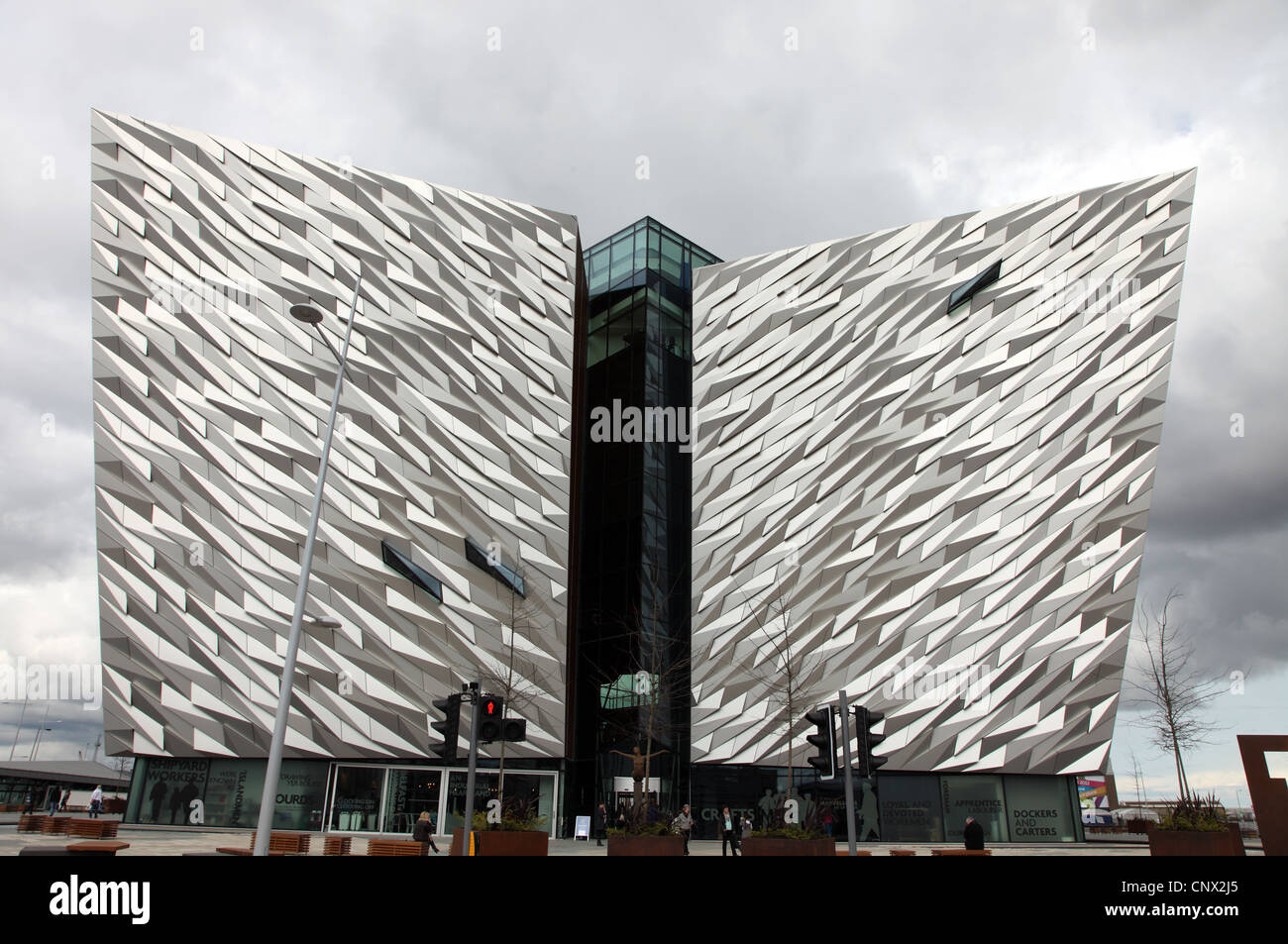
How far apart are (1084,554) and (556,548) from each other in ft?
68.3

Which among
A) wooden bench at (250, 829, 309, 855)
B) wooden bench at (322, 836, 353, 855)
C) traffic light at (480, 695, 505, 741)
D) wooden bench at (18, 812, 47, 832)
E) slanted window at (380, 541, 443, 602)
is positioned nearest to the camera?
traffic light at (480, 695, 505, 741)

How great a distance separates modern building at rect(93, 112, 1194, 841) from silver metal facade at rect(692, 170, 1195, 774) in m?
0.12

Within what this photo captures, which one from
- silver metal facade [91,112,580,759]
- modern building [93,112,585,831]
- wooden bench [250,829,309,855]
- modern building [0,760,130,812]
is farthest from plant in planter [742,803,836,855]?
modern building [0,760,130,812]

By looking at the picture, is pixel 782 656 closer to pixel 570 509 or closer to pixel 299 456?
pixel 570 509

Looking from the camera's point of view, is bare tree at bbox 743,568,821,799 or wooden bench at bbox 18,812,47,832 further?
bare tree at bbox 743,568,821,799

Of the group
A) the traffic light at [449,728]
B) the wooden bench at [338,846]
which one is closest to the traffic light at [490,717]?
the traffic light at [449,728]

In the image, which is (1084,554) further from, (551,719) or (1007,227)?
(551,719)

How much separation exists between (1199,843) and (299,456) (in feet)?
96.6

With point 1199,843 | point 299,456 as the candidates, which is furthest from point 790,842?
Result: point 299,456

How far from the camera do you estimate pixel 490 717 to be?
12.1 m

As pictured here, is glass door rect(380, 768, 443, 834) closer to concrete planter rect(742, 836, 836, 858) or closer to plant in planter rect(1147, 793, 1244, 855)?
concrete planter rect(742, 836, 836, 858)

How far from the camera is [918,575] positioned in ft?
103

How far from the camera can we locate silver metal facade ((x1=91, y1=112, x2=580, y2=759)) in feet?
95.3
